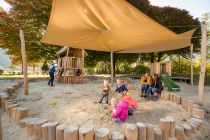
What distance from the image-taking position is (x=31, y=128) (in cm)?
481

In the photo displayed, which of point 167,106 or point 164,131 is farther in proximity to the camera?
point 167,106

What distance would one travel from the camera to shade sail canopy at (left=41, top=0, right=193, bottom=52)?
5.70m

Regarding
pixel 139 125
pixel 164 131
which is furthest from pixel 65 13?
pixel 164 131

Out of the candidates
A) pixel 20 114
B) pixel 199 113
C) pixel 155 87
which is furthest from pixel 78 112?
pixel 155 87

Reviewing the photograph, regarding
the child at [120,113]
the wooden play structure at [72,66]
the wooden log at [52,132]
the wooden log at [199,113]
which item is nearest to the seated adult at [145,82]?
the wooden log at [199,113]

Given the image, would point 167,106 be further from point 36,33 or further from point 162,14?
point 162,14

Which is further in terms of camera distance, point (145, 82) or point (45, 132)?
point (145, 82)

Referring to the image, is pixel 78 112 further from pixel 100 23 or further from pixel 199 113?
pixel 199 113

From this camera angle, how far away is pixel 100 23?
6.71 m

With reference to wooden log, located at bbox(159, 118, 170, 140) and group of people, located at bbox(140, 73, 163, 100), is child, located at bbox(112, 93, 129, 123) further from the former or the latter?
group of people, located at bbox(140, 73, 163, 100)

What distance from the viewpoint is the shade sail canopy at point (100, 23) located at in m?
5.70

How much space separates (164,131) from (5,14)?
17301 mm

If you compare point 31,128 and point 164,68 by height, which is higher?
point 164,68

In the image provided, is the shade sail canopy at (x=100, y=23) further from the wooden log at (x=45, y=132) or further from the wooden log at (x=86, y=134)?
the wooden log at (x=86, y=134)
